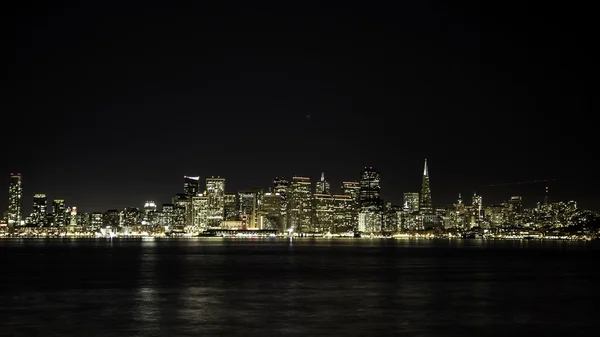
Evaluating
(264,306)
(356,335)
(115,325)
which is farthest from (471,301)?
(115,325)

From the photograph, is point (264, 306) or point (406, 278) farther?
point (406, 278)

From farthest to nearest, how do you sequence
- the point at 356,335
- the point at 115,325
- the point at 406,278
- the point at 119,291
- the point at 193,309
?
the point at 406,278 < the point at 119,291 < the point at 193,309 < the point at 115,325 < the point at 356,335

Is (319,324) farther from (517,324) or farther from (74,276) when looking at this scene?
(74,276)

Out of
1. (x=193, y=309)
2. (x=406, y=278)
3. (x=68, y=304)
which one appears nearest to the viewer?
(x=193, y=309)

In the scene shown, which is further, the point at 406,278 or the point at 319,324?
the point at 406,278

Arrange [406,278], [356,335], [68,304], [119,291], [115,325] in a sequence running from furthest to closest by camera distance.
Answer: [406,278]
[119,291]
[68,304]
[115,325]
[356,335]

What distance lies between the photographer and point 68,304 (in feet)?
144

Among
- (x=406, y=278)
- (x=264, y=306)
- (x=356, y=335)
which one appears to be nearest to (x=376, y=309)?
(x=264, y=306)

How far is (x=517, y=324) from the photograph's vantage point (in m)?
36.1

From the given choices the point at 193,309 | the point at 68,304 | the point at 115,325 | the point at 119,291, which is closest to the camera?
the point at 115,325

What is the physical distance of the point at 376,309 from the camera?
4119cm

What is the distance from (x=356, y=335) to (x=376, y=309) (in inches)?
379

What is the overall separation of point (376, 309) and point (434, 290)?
14.6 metres

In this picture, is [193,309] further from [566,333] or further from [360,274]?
[360,274]
